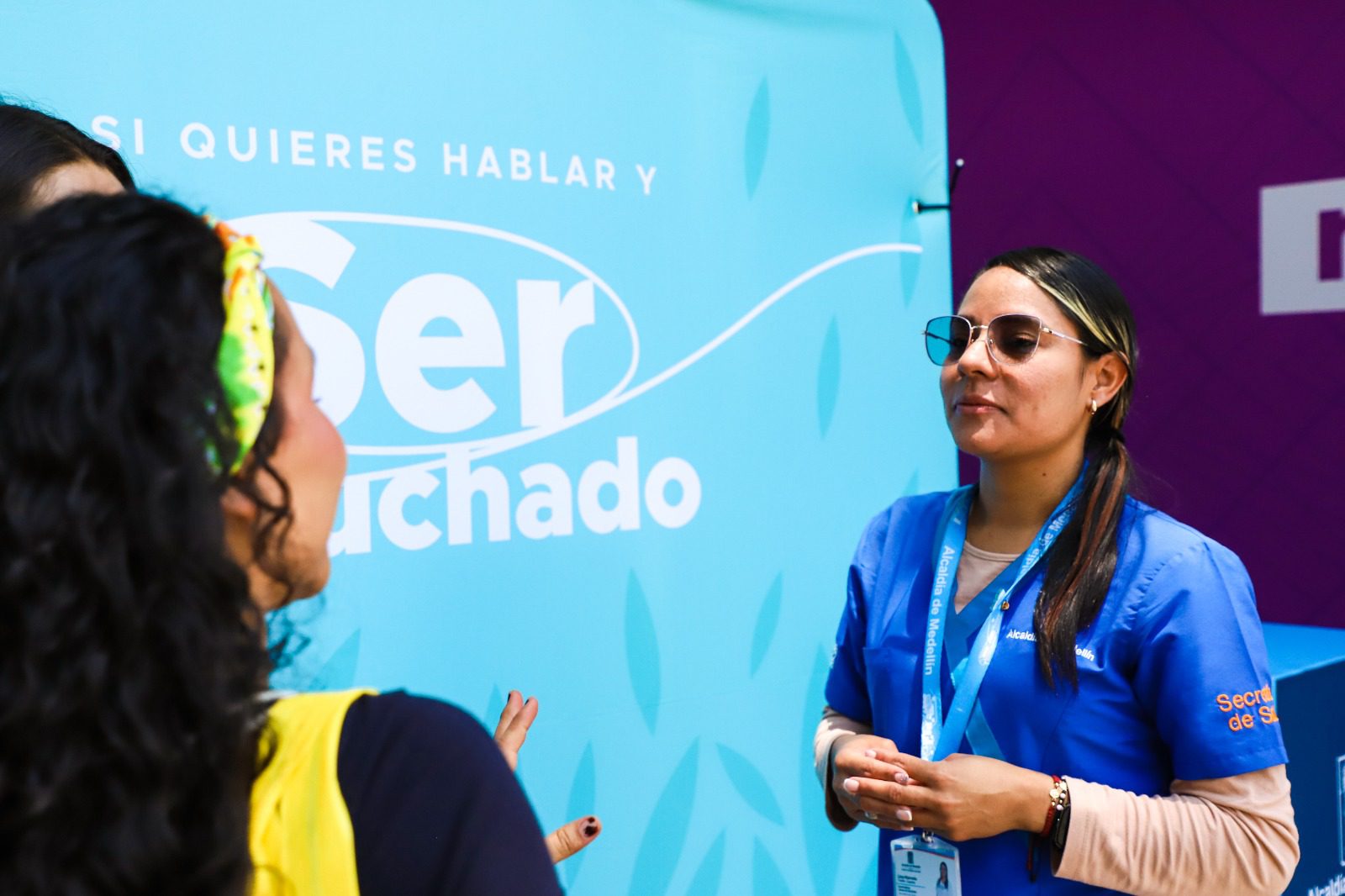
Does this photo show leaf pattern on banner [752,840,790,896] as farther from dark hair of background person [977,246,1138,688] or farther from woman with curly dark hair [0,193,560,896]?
woman with curly dark hair [0,193,560,896]

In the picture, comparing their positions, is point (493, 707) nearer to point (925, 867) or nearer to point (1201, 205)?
point (925, 867)

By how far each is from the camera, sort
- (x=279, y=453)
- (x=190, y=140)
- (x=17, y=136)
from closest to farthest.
Answer: (x=279, y=453), (x=17, y=136), (x=190, y=140)

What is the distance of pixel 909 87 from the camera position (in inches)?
116

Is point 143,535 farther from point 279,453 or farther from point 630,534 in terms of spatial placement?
point 630,534

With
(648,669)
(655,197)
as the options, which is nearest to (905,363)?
(655,197)

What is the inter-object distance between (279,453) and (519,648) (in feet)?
4.64

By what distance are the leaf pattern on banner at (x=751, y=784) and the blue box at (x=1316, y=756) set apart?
1110 mm

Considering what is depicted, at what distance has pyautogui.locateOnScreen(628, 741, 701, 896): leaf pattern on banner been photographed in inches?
91.0

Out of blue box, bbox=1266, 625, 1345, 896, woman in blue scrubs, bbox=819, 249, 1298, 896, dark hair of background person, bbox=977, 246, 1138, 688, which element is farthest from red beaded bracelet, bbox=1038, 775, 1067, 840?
blue box, bbox=1266, 625, 1345, 896

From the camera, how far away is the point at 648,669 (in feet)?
7.68

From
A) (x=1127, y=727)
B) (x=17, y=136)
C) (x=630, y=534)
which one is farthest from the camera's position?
(x=630, y=534)

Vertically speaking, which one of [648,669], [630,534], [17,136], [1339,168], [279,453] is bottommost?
[648,669]

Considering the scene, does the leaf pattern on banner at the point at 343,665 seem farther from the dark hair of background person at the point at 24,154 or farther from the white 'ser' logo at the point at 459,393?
the dark hair of background person at the point at 24,154

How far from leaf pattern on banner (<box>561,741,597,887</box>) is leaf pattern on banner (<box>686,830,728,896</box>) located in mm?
291
